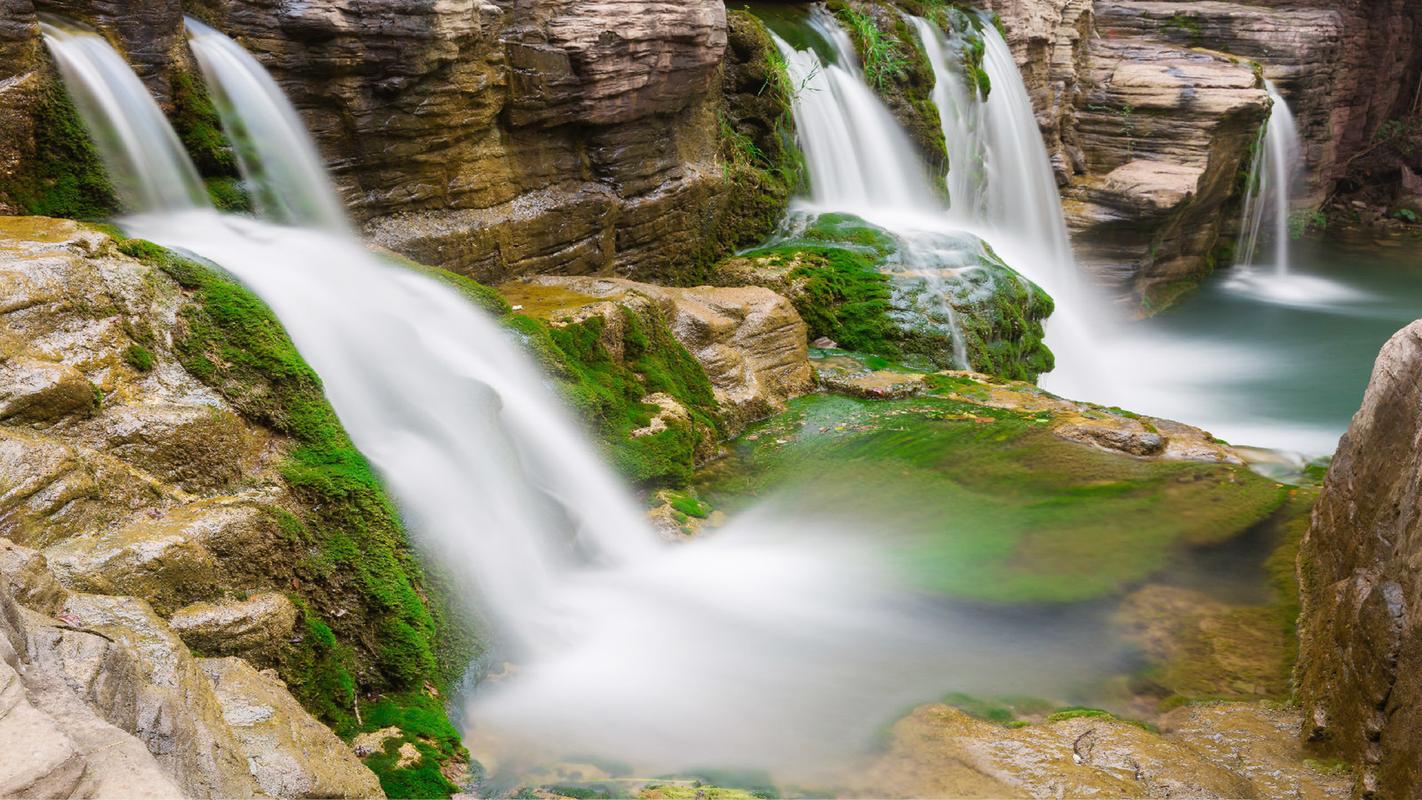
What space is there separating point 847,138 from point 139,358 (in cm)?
884

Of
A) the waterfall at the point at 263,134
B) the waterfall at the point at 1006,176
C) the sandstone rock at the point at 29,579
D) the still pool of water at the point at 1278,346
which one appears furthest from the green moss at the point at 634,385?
the waterfall at the point at 1006,176

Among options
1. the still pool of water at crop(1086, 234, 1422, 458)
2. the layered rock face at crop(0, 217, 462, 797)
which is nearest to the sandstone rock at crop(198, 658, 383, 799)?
the layered rock face at crop(0, 217, 462, 797)

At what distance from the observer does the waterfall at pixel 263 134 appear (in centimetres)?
681

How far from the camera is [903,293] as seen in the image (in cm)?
1002

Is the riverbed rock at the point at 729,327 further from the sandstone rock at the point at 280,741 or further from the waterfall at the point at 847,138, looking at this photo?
the sandstone rock at the point at 280,741

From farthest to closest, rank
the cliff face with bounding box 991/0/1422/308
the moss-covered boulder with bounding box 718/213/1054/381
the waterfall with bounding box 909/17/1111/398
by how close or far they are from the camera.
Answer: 1. the cliff face with bounding box 991/0/1422/308
2. the waterfall with bounding box 909/17/1111/398
3. the moss-covered boulder with bounding box 718/213/1054/381

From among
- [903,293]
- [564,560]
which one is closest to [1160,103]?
[903,293]

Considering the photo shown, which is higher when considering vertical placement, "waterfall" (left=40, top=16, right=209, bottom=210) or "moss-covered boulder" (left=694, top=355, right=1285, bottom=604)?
"waterfall" (left=40, top=16, right=209, bottom=210)

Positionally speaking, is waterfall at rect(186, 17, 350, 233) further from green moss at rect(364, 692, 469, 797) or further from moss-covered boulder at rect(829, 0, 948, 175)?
moss-covered boulder at rect(829, 0, 948, 175)

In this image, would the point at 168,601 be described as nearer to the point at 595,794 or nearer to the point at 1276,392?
the point at 595,794

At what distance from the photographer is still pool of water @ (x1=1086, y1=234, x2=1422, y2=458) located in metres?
11.6

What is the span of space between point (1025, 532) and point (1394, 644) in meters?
2.80

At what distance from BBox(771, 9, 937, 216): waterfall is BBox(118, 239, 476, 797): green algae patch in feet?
24.7

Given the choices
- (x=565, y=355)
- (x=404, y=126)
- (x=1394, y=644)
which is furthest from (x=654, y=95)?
(x=1394, y=644)
